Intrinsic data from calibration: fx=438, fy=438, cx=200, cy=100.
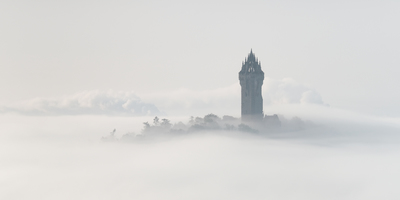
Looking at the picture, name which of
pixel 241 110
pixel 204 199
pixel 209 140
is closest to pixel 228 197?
pixel 204 199

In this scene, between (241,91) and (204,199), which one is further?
(204,199)

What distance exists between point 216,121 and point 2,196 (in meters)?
93.5

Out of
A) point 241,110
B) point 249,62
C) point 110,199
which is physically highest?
point 249,62

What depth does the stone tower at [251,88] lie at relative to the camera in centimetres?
14212

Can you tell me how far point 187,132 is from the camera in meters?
150

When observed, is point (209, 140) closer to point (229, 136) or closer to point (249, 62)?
point (229, 136)

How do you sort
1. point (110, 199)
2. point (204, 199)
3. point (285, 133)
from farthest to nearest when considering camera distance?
point (110, 199) → point (204, 199) → point (285, 133)

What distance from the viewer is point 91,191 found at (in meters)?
179

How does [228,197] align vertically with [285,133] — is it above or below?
below

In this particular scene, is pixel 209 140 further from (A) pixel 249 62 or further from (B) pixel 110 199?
(B) pixel 110 199

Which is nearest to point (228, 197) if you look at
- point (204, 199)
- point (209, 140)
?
point (204, 199)

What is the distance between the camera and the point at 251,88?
14275 centimetres

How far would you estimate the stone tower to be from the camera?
14212 centimetres

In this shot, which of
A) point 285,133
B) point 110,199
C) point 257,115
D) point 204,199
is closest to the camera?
point 257,115
